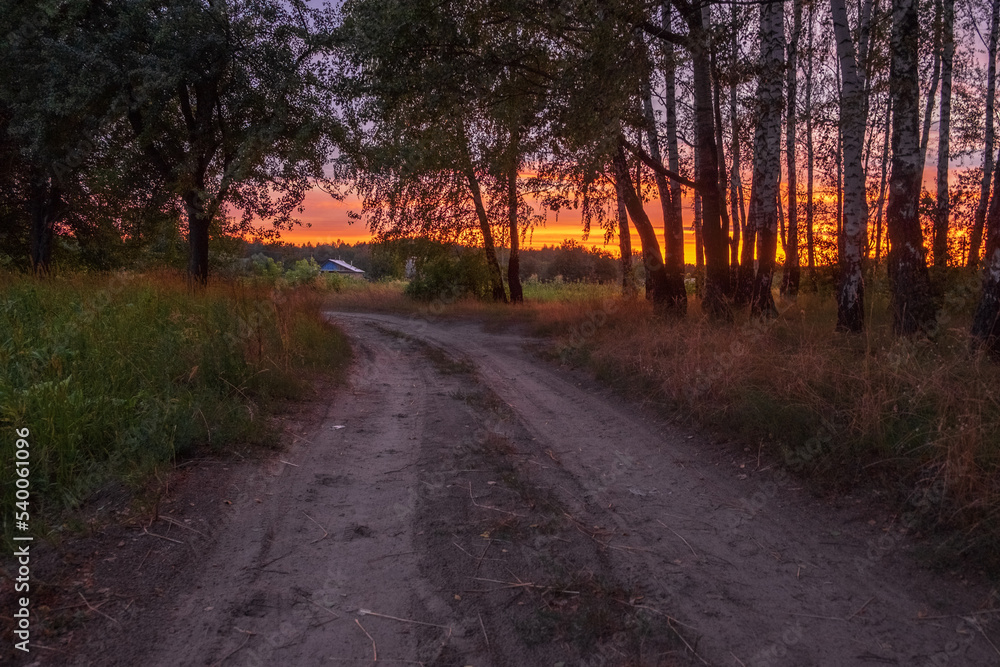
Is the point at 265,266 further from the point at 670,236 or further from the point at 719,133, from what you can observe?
the point at 719,133

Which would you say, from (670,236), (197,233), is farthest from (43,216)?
(670,236)

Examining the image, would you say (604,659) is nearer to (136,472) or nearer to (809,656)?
(809,656)

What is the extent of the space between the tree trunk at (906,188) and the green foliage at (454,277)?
62.1ft

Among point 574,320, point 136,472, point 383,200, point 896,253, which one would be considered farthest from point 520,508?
point 383,200

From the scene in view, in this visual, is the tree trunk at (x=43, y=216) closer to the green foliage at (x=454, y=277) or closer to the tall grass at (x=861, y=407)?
the green foliage at (x=454, y=277)

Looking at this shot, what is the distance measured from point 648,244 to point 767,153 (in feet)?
12.6

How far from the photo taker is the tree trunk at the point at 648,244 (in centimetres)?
1368

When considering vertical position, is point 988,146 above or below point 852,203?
above

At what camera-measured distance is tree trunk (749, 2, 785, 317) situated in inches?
425

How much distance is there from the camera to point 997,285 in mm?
6500

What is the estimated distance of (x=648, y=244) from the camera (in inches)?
583

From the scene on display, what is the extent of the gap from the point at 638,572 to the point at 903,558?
5.49ft

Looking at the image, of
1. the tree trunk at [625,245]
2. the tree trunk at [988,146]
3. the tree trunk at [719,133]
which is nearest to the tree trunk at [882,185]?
the tree trunk at [988,146]

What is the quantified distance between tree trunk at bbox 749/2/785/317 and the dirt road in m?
7.35
